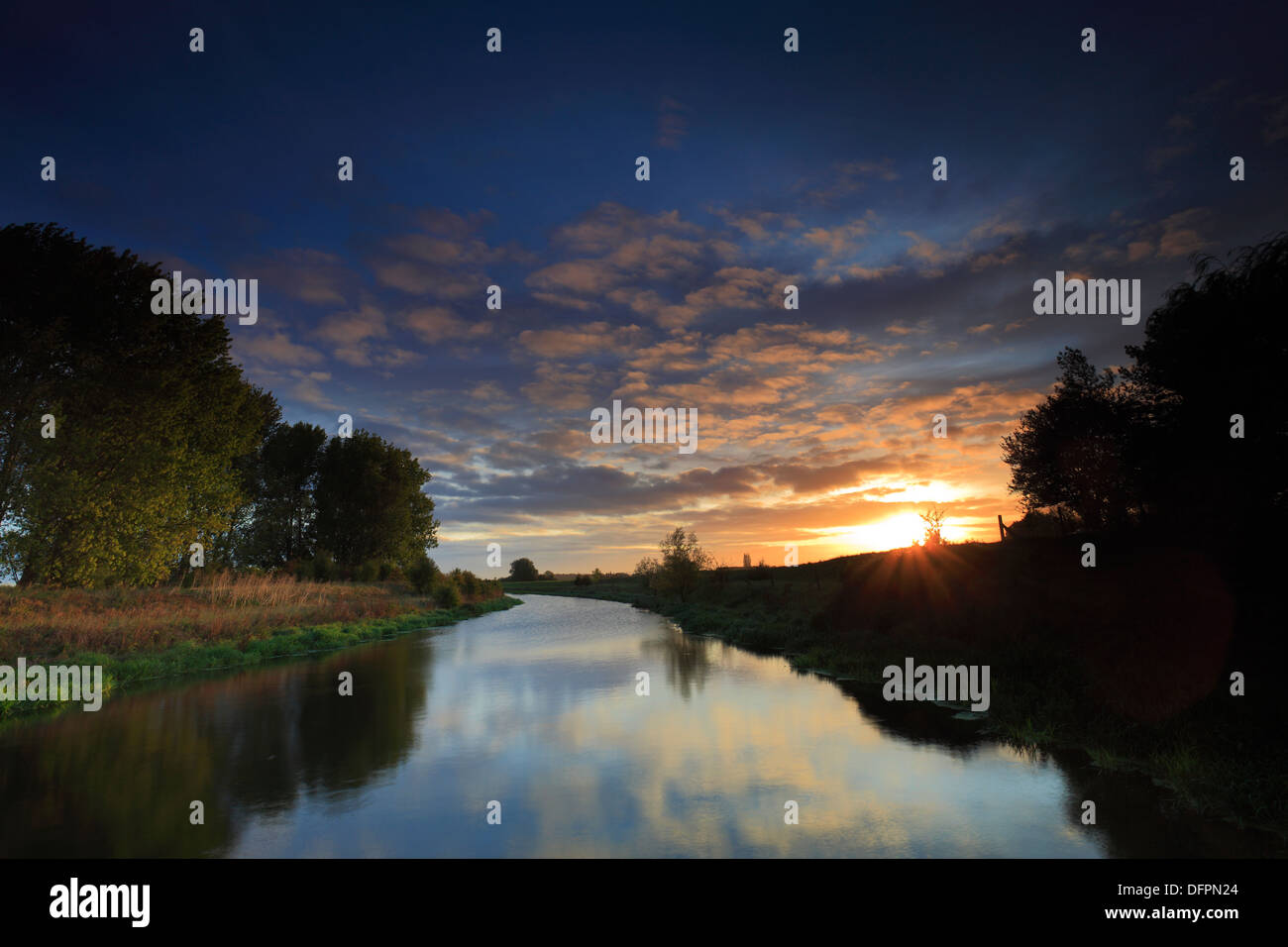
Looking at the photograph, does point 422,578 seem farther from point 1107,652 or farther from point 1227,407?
point 1227,407

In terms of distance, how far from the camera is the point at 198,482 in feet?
108

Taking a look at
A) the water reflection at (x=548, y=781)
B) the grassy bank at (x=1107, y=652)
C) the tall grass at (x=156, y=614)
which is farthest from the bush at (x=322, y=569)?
the grassy bank at (x=1107, y=652)

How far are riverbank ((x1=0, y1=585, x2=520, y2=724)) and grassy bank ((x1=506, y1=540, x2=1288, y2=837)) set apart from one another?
885 inches

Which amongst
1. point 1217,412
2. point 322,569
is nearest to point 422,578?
point 322,569

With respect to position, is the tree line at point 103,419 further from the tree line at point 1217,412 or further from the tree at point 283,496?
the tree line at point 1217,412

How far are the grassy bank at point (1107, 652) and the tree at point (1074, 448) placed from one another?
21715mm

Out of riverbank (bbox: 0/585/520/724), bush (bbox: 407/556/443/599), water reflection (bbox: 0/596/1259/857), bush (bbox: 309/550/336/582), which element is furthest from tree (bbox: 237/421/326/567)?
water reflection (bbox: 0/596/1259/857)

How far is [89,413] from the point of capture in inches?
1069

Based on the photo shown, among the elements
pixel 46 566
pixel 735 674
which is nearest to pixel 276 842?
pixel 735 674

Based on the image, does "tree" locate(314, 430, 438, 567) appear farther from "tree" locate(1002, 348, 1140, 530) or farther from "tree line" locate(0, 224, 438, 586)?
"tree" locate(1002, 348, 1140, 530)

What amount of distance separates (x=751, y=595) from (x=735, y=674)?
1104 inches

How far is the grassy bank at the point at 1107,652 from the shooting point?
393 inches
